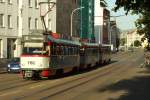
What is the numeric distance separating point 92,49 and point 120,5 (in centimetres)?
4173

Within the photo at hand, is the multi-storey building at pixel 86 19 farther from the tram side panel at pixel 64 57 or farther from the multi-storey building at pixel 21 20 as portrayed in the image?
the tram side panel at pixel 64 57

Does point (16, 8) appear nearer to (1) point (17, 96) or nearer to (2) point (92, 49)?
(2) point (92, 49)

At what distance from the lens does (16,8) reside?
70.9 meters

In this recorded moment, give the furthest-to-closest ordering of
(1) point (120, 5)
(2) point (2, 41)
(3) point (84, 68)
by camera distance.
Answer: (2) point (2, 41) → (3) point (84, 68) → (1) point (120, 5)

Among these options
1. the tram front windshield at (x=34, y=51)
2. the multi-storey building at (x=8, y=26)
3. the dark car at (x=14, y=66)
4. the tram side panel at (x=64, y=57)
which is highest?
the multi-storey building at (x=8, y=26)

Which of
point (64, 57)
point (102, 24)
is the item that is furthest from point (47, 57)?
point (102, 24)

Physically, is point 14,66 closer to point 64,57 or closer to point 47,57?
point 64,57

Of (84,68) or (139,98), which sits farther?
(84,68)

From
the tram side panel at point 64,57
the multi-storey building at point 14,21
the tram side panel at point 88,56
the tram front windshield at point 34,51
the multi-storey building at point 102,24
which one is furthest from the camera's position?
the multi-storey building at point 102,24

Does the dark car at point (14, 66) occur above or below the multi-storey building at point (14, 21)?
below

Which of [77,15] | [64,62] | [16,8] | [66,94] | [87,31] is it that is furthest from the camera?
[87,31]

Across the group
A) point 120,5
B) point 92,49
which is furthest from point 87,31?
point 120,5

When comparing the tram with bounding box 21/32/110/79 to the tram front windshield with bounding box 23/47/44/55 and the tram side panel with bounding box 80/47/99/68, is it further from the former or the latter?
the tram side panel with bounding box 80/47/99/68

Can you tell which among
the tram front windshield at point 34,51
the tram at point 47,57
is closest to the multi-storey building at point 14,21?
the tram at point 47,57
